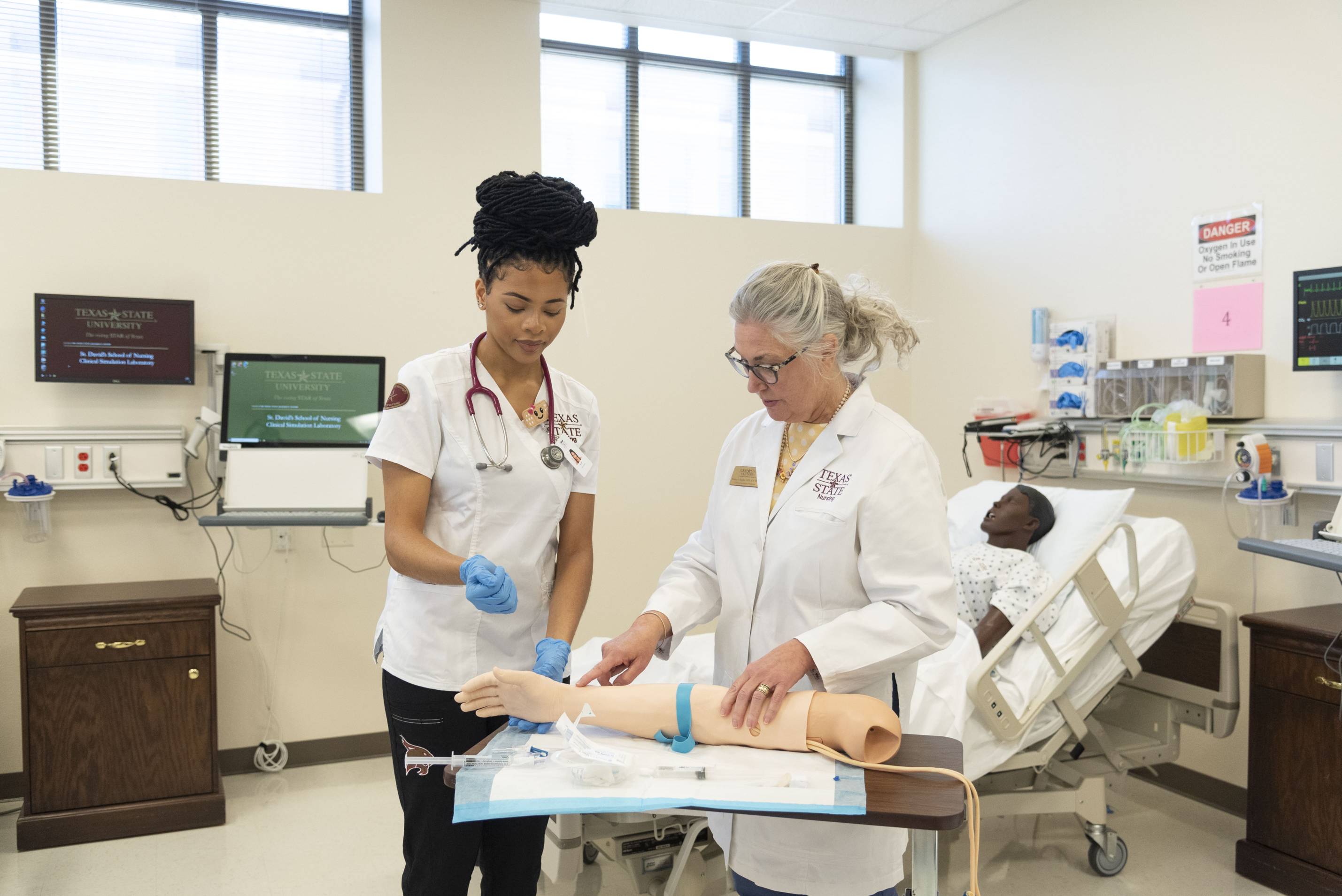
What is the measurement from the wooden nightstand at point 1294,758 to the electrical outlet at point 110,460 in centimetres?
360

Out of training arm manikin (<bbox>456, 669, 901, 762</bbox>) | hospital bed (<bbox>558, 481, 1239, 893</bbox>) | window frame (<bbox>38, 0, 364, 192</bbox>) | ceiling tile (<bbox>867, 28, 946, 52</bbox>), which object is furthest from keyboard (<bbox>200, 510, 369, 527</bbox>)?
ceiling tile (<bbox>867, 28, 946, 52</bbox>)

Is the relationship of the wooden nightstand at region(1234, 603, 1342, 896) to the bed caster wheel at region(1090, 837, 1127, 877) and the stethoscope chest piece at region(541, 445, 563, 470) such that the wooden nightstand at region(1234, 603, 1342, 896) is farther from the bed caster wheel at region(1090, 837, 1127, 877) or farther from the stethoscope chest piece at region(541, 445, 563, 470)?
the stethoscope chest piece at region(541, 445, 563, 470)

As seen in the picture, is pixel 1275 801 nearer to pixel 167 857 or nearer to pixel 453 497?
pixel 453 497

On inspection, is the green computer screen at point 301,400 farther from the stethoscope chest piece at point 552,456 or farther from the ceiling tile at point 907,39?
the ceiling tile at point 907,39

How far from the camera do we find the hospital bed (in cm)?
251

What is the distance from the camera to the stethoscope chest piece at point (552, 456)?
5.55 feet

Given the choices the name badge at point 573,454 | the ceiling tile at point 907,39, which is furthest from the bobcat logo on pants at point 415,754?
the ceiling tile at point 907,39

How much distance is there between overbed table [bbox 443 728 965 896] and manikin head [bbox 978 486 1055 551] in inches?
75.0

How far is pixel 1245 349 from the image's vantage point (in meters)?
3.22

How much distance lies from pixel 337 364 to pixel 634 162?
5.86 ft

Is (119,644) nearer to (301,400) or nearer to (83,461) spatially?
(83,461)

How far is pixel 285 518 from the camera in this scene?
3258 millimetres

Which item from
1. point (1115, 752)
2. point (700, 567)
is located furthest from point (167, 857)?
point (1115, 752)

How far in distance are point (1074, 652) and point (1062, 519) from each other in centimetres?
55
